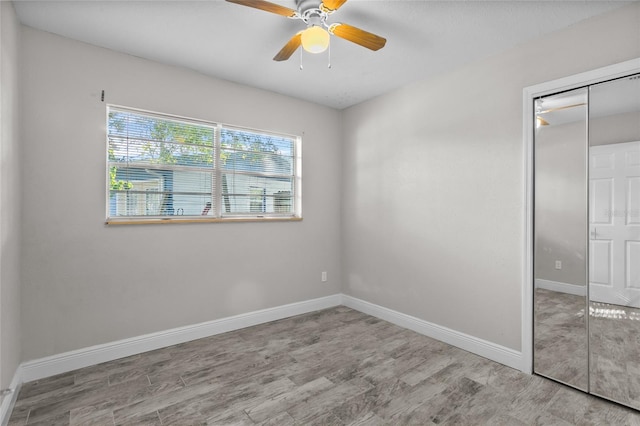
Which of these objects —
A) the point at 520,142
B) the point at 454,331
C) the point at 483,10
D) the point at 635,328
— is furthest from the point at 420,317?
the point at 483,10

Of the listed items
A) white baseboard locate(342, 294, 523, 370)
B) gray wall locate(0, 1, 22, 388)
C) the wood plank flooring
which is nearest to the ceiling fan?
gray wall locate(0, 1, 22, 388)

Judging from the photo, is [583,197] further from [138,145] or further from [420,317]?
[138,145]

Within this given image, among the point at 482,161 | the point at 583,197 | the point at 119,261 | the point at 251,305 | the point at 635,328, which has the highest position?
the point at 482,161

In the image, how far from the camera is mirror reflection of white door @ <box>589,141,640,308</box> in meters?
2.06

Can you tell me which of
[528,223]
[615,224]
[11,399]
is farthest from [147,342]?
[615,224]

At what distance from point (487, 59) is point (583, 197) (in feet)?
4.68

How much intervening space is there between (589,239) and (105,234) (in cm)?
377

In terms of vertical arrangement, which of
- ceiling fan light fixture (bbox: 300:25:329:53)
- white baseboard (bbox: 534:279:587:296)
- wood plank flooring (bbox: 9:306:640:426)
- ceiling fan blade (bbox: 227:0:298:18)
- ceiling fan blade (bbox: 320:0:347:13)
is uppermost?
A: ceiling fan blade (bbox: 320:0:347:13)

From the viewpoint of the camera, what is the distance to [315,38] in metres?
2.02

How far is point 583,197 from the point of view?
2.30m

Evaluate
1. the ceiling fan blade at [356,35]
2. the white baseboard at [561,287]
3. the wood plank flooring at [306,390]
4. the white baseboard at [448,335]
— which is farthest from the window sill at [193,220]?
the white baseboard at [561,287]

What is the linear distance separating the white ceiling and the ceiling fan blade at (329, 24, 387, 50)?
197mm

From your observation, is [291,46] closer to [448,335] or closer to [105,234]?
[105,234]

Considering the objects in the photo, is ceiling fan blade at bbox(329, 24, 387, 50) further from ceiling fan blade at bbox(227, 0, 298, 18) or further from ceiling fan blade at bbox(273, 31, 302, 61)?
ceiling fan blade at bbox(227, 0, 298, 18)
